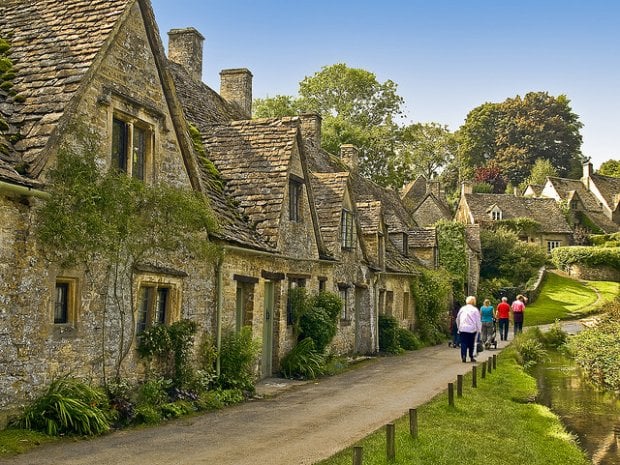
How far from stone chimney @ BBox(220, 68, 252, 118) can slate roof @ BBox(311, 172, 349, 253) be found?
5.54 metres

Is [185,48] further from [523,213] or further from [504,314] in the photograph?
[523,213]

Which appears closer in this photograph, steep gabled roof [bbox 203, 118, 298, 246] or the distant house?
steep gabled roof [bbox 203, 118, 298, 246]

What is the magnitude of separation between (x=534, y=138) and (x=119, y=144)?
90.8 metres

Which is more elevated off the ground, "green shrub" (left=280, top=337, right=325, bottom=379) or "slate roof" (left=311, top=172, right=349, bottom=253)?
"slate roof" (left=311, top=172, right=349, bottom=253)

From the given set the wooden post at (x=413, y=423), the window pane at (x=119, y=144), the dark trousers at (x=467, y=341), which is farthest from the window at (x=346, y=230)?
the wooden post at (x=413, y=423)

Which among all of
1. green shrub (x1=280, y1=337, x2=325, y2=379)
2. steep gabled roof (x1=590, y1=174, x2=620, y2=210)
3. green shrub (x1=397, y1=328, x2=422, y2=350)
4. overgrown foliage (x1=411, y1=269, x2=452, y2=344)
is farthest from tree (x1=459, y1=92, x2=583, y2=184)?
green shrub (x1=280, y1=337, x2=325, y2=379)

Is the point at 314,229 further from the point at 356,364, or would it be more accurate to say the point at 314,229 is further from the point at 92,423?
the point at 92,423

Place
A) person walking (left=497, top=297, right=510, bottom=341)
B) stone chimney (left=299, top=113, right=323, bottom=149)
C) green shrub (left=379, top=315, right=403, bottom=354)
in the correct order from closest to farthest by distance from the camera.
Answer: green shrub (left=379, top=315, right=403, bottom=354) < person walking (left=497, top=297, right=510, bottom=341) < stone chimney (left=299, top=113, right=323, bottom=149)

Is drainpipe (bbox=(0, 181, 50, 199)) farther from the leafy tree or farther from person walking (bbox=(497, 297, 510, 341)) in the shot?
the leafy tree

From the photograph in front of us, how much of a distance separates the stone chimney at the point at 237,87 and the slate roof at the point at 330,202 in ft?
18.2

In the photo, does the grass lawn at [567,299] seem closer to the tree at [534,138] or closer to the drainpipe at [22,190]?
the drainpipe at [22,190]

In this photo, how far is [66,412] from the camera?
10195 millimetres

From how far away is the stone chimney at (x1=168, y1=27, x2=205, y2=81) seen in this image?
25344 mm

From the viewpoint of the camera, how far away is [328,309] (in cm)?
2097
